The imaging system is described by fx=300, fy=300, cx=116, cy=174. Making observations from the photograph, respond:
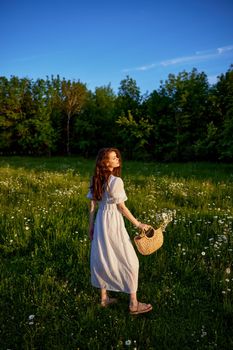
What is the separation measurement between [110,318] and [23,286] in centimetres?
159

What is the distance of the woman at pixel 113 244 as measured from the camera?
4086 millimetres

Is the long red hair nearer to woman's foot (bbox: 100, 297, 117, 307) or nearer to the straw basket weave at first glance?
the straw basket weave

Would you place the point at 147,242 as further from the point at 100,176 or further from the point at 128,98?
the point at 128,98

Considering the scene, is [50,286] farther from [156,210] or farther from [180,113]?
[180,113]

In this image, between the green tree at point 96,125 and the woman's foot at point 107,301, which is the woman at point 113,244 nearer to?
the woman's foot at point 107,301

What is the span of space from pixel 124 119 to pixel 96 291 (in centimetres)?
2939

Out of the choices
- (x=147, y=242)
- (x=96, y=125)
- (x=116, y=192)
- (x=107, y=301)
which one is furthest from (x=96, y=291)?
(x=96, y=125)

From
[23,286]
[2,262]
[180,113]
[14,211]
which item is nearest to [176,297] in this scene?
[23,286]

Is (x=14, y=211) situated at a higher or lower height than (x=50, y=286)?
higher

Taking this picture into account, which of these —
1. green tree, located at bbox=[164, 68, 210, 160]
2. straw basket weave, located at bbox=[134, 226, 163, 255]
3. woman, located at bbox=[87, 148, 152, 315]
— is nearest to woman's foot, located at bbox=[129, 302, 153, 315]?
woman, located at bbox=[87, 148, 152, 315]

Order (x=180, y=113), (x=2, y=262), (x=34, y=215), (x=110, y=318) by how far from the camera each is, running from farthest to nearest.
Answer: (x=180, y=113) < (x=34, y=215) < (x=2, y=262) < (x=110, y=318)

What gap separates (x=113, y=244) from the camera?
13.5ft

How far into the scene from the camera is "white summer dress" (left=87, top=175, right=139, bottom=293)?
4.09m

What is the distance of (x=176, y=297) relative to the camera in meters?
4.39
